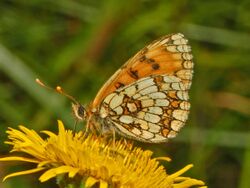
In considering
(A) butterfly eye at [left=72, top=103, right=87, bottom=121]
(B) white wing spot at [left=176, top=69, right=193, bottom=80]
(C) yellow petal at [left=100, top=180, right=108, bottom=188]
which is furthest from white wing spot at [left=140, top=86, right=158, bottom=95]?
(C) yellow petal at [left=100, top=180, right=108, bottom=188]

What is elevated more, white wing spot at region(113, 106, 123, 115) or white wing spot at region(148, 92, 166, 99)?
white wing spot at region(148, 92, 166, 99)

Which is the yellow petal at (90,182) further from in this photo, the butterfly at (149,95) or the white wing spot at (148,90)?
the white wing spot at (148,90)

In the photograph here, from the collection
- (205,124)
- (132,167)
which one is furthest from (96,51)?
(132,167)

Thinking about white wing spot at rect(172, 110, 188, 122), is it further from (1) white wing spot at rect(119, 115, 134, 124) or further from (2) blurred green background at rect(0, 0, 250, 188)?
(2) blurred green background at rect(0, 0, 250, 188)

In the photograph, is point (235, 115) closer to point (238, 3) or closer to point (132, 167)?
point (238, 3)

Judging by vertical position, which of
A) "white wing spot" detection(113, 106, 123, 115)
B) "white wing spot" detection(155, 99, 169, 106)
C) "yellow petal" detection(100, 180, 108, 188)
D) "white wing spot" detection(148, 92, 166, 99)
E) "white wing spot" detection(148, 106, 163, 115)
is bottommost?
"yellow petal" detection(100, 180, 108, 188)

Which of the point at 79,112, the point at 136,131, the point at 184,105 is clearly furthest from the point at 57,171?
the point at 184,105
